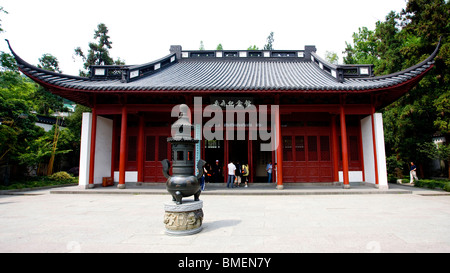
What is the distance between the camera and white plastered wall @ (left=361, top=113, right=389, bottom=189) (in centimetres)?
1012

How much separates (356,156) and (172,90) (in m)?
9.31

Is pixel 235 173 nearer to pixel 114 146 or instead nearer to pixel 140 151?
pixel 140 151

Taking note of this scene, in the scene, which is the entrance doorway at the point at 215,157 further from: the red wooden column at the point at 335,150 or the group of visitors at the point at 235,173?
the red wooden column at the point at 335,150

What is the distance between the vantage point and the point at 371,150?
10820mm

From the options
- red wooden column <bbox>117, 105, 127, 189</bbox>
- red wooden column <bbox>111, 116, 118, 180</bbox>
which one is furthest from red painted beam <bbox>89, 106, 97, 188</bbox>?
red wooden column <bbox>111, 116, 118, 180</bbox>

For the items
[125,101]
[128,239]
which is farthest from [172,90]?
[128,239]

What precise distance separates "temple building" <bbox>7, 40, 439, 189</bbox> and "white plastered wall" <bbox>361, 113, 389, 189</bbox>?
0.14 feet

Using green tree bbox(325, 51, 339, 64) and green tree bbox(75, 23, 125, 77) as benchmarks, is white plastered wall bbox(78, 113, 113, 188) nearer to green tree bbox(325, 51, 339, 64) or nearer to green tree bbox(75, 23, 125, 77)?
green tree bbox(75, 23, 125, 77)

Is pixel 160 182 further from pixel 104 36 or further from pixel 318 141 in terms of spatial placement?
pixel 104 36

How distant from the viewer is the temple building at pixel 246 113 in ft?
32.3

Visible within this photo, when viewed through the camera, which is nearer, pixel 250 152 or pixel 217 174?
pixel 250 152

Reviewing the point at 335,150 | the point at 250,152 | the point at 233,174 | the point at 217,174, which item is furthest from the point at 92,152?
the point at 335,150

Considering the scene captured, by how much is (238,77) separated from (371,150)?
7.01m

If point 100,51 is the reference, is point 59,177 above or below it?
below
